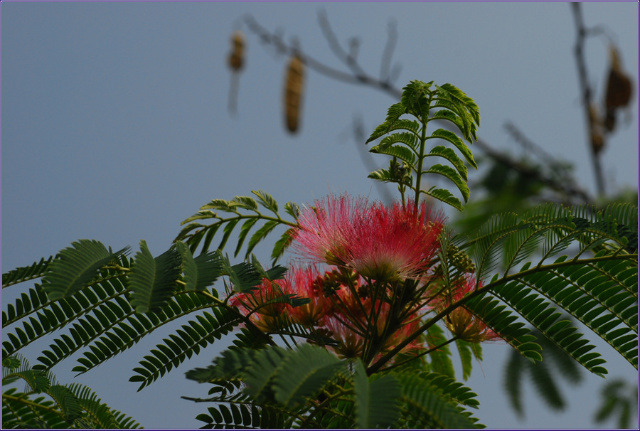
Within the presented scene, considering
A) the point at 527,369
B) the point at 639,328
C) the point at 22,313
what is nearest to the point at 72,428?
the point at 22,313

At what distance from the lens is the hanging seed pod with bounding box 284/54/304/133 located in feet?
17.8

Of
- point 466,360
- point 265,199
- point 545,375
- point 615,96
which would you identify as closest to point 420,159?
point 265,199

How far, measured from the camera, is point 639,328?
1.50 metres

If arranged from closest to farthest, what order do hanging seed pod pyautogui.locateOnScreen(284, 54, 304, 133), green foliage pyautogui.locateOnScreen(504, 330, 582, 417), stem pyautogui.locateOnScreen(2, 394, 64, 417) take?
stem pyautogui.locateOnScreen(2, 394, 64, 417) < green foliage pyautogui.locateOnScreen(504, 330, 582, 417) < hanging seed pod pyautogui.locateOnScreen(284, 54, 304, 133)

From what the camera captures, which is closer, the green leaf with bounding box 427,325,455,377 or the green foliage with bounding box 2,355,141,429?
the green foliage with bounding box 2,355,141,429

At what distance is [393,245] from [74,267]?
2.32ft

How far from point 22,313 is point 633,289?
4.64 feet

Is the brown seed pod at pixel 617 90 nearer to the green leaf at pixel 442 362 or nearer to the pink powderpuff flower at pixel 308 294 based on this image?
the green leaf at pixel 442 362

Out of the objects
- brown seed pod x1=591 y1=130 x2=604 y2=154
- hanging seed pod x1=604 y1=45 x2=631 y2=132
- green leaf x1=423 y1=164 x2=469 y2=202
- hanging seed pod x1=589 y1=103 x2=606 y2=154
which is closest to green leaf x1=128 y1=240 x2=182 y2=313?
green leaf x1=423 y1=164 x2=469 y2=202

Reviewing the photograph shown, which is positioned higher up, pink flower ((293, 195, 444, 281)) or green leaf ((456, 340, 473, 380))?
pink flower ((293, 195, 444, 281))

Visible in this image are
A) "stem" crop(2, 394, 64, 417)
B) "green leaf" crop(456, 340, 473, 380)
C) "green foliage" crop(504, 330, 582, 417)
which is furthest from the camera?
"green foliage" crop(504, 330, 582, 417)

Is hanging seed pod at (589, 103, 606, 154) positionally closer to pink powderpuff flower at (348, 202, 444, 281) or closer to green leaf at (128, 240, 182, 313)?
pink powderpuff flower at (348, 202, 444, 281)

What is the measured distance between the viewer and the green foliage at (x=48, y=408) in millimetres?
1468

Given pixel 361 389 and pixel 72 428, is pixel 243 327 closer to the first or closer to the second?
pixel 72 428
